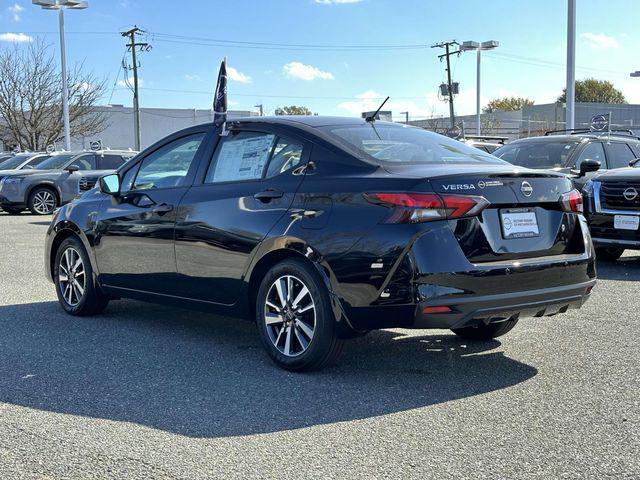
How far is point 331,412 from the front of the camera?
13.9ft

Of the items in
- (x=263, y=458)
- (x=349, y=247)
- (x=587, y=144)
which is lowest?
(x=263, y=458)

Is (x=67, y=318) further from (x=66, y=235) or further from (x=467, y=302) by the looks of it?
(x=467, y=302)

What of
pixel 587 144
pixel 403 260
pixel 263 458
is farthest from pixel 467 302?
pixel 587 144

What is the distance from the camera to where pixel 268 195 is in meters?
5.13

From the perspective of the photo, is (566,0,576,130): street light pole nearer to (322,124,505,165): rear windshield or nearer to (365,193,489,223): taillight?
(322,124,505,165): rear windshield

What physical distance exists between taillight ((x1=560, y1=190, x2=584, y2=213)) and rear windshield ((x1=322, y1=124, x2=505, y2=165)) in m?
0.52

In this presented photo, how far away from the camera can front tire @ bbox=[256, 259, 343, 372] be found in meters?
4.75

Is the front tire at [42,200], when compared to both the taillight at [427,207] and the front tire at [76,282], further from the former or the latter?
the taillight at [427,207]

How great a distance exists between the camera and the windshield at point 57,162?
19953 mm

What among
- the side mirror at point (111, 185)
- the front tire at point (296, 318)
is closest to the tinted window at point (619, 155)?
the side mirror at point (111, 185)

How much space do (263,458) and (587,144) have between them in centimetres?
961

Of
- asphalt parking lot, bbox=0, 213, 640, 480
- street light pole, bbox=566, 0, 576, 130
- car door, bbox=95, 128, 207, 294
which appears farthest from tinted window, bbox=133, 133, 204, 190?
street light pole, bbox=566, 0, 576, 130

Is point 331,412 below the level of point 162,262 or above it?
below

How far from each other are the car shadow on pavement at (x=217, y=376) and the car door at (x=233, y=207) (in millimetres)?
542
